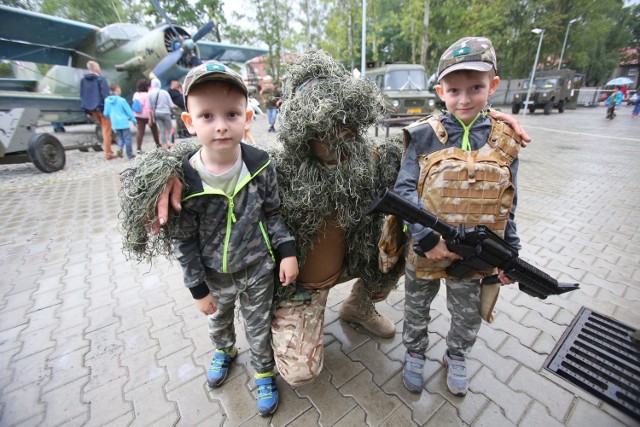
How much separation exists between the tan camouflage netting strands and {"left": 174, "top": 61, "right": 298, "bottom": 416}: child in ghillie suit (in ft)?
0.27

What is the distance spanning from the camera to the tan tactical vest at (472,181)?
1.48 metres

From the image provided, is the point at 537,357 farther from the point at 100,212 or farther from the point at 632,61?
the point at 632,61

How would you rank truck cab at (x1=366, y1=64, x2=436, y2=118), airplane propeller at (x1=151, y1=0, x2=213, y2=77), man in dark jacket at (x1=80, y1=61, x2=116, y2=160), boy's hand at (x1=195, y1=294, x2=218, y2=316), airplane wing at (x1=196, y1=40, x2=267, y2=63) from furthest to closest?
airplane wing at (x1=196, y1=40, x2=267, y2=63) < truck cab at (x1=366, y1=64, x2=436, y2=118) < airplane propeller at (x1=151, y1=0, x2=213, y2=77) < man in dark jacket at (x1=80, y1=61, x2=116, y2=160) < boy's hand at (x1=195, y1=294, x2=218, y2=316)

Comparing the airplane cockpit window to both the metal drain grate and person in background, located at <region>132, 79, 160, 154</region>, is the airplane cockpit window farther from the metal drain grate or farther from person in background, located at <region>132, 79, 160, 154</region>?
the metal drain grate

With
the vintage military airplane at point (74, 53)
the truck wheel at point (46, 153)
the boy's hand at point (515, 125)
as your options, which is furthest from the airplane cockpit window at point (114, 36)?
the boy's hand at point (515, 125)

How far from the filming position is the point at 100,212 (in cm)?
462

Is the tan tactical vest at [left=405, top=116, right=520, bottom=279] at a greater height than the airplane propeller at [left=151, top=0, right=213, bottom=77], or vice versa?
the airplane propeller at [left=151, top=0, right=213, bottom=77]

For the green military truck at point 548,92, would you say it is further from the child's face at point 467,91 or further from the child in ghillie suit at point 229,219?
the child in ghillie suit at point 229,219

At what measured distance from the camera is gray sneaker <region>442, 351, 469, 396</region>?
176cm

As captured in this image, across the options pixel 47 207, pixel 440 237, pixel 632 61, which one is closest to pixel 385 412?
pixel 440 237

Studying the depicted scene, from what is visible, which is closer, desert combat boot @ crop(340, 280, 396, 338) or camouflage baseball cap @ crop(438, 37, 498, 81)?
camouflage baseball cap @ crop(438, 37, 498, 81)

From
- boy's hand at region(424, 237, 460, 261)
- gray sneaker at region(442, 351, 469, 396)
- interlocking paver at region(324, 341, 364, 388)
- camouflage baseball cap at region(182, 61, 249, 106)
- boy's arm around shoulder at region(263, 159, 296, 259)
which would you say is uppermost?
camouflage baseball cap at region(182, 61, 249, 106)

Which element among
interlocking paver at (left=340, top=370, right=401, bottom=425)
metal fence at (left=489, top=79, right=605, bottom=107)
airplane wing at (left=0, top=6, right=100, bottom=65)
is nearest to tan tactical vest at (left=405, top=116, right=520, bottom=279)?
interlocking paver at (left=340, top=370, right=401, bottom=425)

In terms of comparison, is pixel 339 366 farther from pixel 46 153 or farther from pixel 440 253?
pixel 46 153
